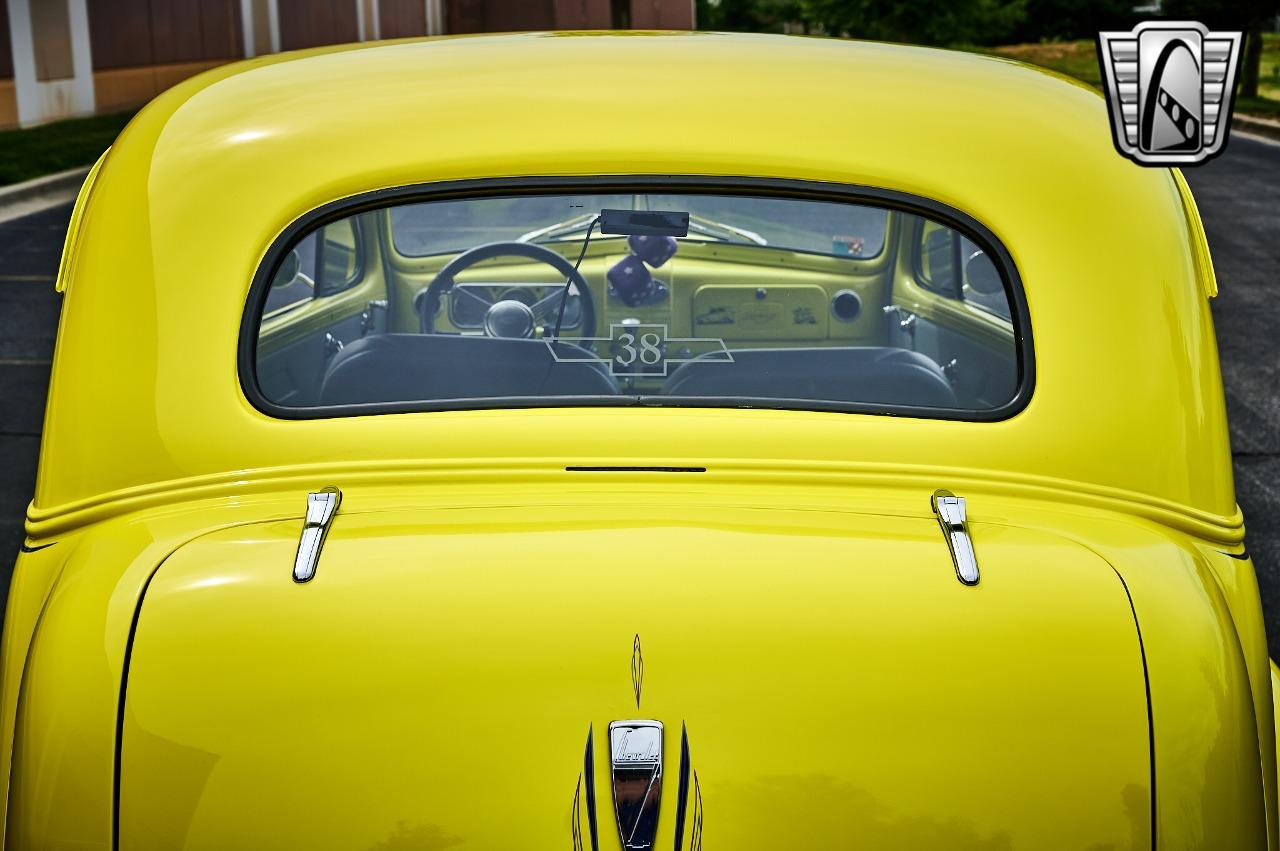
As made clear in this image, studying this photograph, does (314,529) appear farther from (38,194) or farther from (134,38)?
(134,38)

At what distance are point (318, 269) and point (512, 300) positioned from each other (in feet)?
1.56

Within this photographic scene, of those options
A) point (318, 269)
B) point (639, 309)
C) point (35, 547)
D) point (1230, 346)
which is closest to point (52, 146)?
point (1230, 346)

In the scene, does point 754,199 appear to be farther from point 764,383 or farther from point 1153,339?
point 1153,339

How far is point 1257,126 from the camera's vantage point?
2484 centimetres

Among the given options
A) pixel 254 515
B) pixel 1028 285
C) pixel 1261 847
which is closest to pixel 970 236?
pixel 1028 285

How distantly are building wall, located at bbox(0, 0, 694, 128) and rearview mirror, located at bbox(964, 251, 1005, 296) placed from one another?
20376 mm

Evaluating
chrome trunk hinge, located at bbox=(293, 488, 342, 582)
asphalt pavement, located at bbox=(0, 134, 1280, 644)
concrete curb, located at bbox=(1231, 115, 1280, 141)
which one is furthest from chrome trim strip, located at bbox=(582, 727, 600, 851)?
concrete curb, located at bbox=(1231, 115, 1280, 141)

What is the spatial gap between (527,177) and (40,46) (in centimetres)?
2157

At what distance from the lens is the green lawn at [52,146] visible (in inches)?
666

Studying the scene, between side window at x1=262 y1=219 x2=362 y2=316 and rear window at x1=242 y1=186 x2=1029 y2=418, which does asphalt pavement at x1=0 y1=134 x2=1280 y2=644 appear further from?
side window at x1=262 y1=219 x2=362 y2=316

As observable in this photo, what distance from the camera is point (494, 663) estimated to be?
5.78 ft

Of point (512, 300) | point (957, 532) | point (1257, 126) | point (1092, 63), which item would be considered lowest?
point (1257, 126)

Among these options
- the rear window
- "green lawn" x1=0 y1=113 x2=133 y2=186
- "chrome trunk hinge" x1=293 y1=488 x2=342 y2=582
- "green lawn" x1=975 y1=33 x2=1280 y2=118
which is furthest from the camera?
"green lawn" x1=975 y1=33 x2=1280 y2=118

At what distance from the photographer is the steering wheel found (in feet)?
8.54
